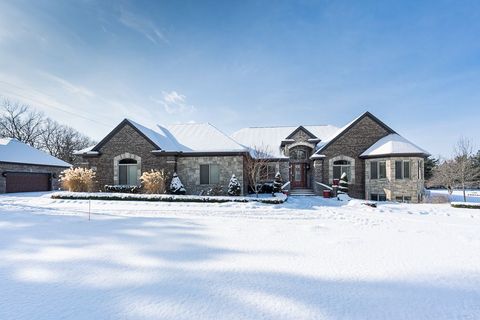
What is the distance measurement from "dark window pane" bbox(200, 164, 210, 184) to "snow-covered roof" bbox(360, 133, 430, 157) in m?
12.2

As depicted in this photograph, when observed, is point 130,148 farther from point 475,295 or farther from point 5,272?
point 475,295

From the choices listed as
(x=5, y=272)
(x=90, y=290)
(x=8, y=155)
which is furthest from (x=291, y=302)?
(x=8, y=155)

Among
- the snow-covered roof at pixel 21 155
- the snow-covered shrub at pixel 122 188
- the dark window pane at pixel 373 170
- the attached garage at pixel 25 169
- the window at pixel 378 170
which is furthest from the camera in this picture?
the snow-covered roof at pixel 21 155

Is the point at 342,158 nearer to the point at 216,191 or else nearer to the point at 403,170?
the point at 403,170

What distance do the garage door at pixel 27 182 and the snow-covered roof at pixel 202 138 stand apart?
14814 millimetres

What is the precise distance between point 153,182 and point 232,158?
571 centimetres

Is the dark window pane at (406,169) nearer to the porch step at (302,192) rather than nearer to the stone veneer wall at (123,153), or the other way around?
the porch step at (302,192)

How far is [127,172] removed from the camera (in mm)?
19000

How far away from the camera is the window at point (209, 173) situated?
61.8 ft

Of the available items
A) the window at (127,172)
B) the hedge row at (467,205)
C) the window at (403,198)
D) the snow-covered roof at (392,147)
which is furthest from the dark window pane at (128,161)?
the hedge row at (467,205)

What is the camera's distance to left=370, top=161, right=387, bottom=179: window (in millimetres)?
19125

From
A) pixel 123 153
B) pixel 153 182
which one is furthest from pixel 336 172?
pixel 123 153

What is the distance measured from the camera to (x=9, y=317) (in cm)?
312

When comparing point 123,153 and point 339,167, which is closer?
point 123,153
